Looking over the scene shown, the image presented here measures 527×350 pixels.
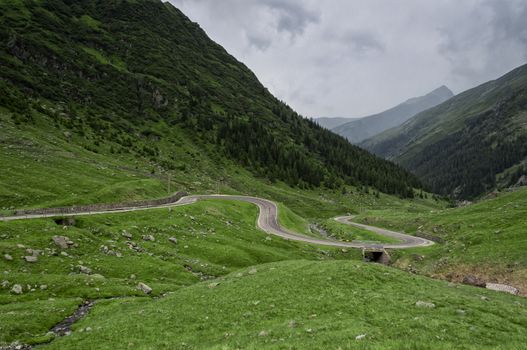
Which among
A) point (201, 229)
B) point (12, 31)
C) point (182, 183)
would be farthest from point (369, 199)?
point (12, 31)

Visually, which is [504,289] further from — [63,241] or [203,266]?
[63,241]

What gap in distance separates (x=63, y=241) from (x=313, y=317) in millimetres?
30549

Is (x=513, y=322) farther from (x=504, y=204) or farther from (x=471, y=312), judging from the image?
(x=504, y=204)

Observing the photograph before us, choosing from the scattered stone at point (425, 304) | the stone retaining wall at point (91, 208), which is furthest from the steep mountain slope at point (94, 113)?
the scattered stone at point (425, 304)

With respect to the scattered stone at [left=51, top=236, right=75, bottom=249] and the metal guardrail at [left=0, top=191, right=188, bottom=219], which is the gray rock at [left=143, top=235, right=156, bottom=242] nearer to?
the scattered stone at [left=51, top=236, right=75, bottom=249]

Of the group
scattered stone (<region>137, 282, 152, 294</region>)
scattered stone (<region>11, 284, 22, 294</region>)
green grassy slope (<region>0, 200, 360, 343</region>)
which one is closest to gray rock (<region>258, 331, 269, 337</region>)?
green grassy slope (<region>0, 200, 360, 343</region>)

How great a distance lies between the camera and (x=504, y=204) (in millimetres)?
72062

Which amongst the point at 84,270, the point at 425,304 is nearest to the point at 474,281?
the point at 425,304

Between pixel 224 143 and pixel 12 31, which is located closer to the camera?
pixel 12 31

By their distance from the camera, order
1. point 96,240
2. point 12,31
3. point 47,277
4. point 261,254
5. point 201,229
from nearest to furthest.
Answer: point 47,277 < point 96,240 < point 261,254 < point 201,229 < point 12,31

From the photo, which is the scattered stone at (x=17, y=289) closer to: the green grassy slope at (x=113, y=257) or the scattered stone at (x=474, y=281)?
the green grassy slope at (x=113, y=257)

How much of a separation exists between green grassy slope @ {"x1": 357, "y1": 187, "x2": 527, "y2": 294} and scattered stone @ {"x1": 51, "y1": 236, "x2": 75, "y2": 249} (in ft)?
155

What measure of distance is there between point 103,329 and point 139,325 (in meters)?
2.29

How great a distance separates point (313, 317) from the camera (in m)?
19.9
